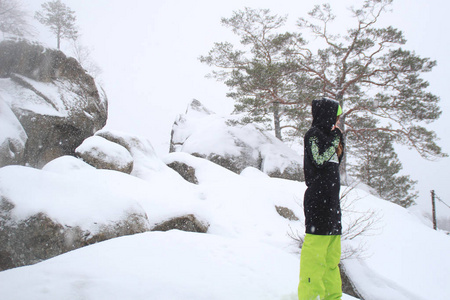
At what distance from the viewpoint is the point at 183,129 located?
17.3m

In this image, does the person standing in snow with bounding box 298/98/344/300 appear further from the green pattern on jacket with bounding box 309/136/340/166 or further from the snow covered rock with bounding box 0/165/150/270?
the snow covered rock with bounding box 0/165/150/270

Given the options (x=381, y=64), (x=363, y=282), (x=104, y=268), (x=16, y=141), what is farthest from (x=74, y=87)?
(x=381, y=64)

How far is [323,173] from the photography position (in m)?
2.46

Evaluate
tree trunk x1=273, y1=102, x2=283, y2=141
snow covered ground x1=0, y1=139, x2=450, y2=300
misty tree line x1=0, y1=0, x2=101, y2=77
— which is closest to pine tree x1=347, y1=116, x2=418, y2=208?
tree trunk x1=273, y1=102, x2=283, y2=141

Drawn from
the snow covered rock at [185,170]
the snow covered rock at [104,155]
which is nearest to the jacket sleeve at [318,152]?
the snow covered rock at [104,155]

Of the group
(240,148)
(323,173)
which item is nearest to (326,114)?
(323,173)

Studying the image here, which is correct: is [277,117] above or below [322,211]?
above

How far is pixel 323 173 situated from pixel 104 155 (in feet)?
22.5

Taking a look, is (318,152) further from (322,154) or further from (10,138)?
(10,138)

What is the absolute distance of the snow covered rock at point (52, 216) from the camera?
3453 millimetres

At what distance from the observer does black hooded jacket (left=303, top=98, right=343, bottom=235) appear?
2332 mm

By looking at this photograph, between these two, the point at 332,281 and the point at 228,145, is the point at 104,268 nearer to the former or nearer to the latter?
the point at 332,281

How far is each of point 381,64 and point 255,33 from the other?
7.77 metres

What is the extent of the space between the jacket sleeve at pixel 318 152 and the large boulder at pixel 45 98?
9802mm
